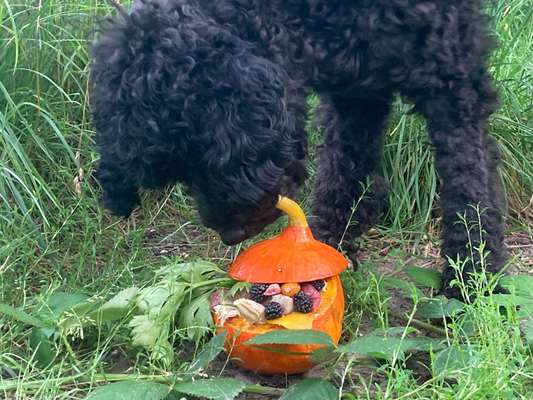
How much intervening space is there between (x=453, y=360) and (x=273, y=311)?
476mm

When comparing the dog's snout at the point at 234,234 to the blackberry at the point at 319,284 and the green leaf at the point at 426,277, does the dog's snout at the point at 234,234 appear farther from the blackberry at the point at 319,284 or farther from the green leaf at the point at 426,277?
the green leaf at the point at 426,277

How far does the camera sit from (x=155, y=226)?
10.9ft

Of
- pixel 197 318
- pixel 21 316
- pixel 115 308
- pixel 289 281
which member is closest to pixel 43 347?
pixel 21 316

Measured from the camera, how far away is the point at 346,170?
2.96m

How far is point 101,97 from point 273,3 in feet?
1.74

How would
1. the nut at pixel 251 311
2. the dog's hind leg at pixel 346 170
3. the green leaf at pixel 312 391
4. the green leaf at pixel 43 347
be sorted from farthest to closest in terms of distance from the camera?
the dog's hind leg at pixel 346 170
the green leaf at pixel 43 347
the nut at pixel 251 311
the green leaf at pixel 312 391

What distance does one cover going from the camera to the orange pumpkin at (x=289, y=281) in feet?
7.09

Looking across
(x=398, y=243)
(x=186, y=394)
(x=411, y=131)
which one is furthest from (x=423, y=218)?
(x=186, y=394)

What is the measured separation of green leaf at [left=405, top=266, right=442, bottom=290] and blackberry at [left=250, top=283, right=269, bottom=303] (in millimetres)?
488

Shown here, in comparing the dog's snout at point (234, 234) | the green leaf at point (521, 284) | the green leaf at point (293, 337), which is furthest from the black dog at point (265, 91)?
the green leaf at point (293, 337)

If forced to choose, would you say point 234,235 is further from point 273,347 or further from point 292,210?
point 273,347

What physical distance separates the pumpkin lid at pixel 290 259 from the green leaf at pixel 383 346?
0.99 ft

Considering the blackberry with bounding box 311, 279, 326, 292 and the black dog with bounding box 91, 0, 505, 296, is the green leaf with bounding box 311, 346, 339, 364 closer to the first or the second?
the blackberry with bounding box 311, 279, 326, 292

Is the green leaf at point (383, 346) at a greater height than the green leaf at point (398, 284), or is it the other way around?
the green leaf at point (383, 346)
